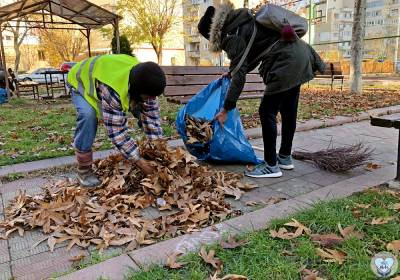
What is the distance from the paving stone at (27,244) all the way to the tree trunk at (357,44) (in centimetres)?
928

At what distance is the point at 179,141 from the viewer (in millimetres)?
4875

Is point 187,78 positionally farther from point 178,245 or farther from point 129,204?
point 178,245

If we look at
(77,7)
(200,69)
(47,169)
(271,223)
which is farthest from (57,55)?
(271,223)

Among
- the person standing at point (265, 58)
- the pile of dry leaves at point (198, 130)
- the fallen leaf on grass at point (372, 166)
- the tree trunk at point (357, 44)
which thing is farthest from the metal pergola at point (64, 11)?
the fallen leaf on grass at point (372, 166)

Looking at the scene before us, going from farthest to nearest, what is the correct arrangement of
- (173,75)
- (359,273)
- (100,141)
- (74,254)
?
(173,75)
(100,141)
(74,254)
(359,273)

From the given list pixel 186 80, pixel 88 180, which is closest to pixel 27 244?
pixel 88 180

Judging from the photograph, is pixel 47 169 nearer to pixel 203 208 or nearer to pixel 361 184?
pixel 203 208

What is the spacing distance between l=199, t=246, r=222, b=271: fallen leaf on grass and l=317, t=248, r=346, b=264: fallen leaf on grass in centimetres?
56

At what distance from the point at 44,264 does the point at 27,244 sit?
33cm

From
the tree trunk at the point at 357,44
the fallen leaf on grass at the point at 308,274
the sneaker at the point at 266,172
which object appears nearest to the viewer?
the fallen leaf on grass at the point at 308,274

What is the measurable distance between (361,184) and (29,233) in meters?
2.61

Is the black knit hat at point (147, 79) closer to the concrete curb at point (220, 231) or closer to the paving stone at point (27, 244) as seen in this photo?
the concrete curb at point (220, 231)

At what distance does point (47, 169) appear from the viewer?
3850 mm

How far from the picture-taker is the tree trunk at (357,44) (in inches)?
375
